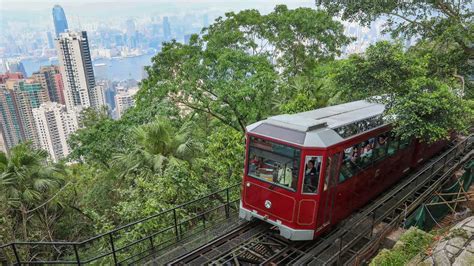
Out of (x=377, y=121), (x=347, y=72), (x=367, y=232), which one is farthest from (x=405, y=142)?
(x=367, y=232)

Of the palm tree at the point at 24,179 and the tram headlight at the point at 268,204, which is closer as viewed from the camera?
the tram headlight at the point at 268,204

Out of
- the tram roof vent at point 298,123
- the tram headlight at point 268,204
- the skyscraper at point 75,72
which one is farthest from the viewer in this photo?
the skyscraper at point 75,72

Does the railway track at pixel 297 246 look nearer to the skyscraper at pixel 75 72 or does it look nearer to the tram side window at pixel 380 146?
the tram side window at pixel 380 146

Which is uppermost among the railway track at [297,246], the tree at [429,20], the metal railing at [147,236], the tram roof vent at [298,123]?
the tree at [429,20]

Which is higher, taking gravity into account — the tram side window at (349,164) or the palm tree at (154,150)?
the tram side window at (349,164)

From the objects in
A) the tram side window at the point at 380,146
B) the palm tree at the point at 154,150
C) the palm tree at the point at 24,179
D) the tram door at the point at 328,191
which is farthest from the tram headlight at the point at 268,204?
the palm tree at the point at 24,179

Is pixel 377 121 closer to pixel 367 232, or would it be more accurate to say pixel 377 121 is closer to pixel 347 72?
pixel 347 72

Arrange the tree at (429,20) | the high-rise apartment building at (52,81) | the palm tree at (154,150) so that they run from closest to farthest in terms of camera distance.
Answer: the palm tree at (154,150), the tree at (429,20), the high-rise apartment building at (52,81)
